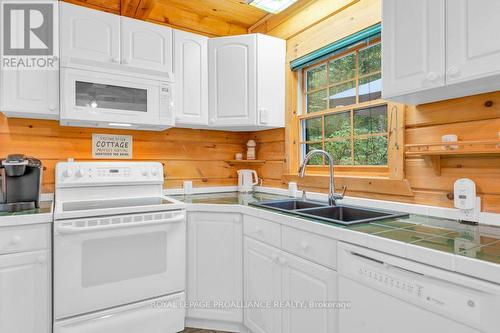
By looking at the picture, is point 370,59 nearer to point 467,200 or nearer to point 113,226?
point 467,200

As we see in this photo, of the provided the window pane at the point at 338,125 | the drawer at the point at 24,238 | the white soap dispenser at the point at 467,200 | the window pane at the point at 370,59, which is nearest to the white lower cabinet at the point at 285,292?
the white soap dispenser at the point at 467,200

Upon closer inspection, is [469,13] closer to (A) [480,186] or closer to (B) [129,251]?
(A) [480,186]

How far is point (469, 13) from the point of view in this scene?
1.21m

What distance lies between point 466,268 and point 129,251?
170 centimetres

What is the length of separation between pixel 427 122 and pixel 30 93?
2375 millimetres

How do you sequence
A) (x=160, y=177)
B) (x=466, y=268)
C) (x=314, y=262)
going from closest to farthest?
1. (x=466, y=268)
2. (x=314, y=262)
3. (x=160, y=177)

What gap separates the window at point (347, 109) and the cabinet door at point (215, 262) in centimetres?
95

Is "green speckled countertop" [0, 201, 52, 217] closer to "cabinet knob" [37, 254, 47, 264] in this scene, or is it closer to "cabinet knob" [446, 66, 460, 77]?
"cabinet knob" [37, 254, 47, 264]

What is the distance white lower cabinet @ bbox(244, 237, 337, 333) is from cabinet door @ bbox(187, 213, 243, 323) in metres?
0.09

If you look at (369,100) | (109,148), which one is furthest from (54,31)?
(369,100)

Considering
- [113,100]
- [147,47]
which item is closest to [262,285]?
[113,100]

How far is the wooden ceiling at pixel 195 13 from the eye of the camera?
2.48 meters

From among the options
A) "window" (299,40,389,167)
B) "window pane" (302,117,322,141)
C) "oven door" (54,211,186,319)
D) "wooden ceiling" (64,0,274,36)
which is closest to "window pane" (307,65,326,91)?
"window" (299,40,389,167)

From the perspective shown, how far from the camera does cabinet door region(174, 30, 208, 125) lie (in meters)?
2.45
